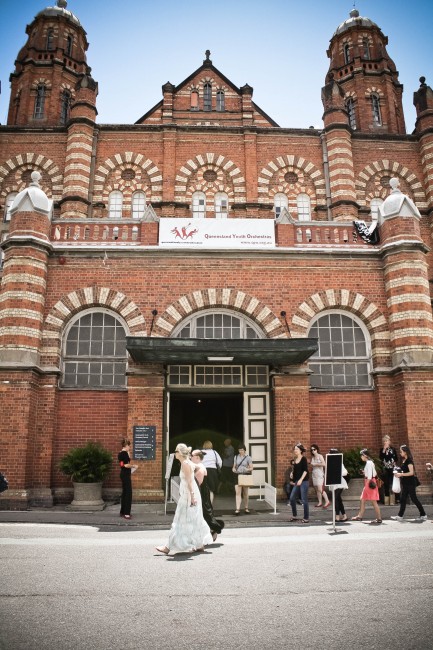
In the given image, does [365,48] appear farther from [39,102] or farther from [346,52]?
[39,102]

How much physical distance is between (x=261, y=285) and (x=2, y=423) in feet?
27.7

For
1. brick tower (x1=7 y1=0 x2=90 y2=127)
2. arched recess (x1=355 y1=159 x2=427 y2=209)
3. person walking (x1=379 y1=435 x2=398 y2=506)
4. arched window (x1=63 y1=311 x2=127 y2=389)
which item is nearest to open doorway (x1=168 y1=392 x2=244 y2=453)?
arched window (x1=63 y1=311 x2=127 y2=389)

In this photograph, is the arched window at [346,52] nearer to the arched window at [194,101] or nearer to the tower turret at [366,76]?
the tower turret at [366,76]

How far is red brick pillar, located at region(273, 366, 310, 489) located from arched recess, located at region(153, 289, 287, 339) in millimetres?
1405

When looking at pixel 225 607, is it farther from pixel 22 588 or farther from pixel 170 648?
pixel 22 588

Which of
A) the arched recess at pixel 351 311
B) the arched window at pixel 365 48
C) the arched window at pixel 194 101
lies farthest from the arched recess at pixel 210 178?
the arched window at pixel 365 48

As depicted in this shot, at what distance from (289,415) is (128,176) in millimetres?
14533

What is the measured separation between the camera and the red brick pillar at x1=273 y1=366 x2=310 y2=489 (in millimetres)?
14773

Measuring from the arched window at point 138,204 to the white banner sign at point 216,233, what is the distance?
762 centimetres

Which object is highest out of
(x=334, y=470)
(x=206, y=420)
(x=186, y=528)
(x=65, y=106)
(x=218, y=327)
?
(x=65, y=106)

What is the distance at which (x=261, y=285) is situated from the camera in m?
16.2

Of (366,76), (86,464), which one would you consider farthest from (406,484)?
(366,76)

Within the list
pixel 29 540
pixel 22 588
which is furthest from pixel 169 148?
pixel 22 588

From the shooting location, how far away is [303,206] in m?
24.2
